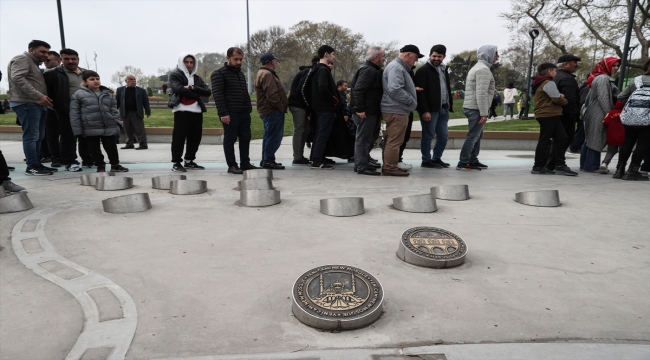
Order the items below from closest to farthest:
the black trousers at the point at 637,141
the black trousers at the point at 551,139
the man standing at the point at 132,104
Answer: the black trousers at the point at 637,141
the black trousers at the point at 551,139
the man standing at the point at 132,104

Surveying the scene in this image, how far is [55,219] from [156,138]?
9.48 metres

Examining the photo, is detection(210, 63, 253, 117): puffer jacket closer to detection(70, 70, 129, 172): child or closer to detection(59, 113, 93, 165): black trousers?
detection(70, 70, 129, 172): child

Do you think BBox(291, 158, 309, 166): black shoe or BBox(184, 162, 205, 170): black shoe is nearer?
BBox(184, 162, 205, 170): black shoe

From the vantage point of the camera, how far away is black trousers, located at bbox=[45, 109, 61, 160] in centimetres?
727

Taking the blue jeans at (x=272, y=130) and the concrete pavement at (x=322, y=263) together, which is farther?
the blue jeans at (x=272, y=130)

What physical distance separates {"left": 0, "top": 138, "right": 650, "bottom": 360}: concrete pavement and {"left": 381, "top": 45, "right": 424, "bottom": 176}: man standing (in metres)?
1.49

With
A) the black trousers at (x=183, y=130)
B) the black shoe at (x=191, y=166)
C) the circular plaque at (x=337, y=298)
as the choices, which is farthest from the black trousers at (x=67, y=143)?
the circular plaque at (x=337, y=298)

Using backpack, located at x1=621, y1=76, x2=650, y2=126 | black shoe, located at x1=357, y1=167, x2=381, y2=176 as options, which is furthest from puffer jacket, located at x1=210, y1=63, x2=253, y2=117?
backpack, located at x1=621, y1=76, x2=650, y2=126

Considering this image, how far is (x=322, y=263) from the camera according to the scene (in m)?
3.14

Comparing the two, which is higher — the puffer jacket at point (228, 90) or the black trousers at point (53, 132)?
the puffer jacket at point (228, 90)

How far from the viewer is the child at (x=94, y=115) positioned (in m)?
6.63

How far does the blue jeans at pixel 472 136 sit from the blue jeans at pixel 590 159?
1863 millimetres

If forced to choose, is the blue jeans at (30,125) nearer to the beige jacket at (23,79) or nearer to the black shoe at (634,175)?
the beige jacket at (23,79)

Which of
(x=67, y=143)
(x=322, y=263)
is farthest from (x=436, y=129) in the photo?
(x=67, y=143)
